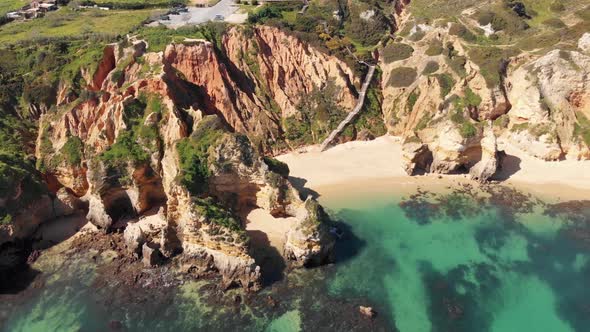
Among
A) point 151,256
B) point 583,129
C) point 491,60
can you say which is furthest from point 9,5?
point 583,129

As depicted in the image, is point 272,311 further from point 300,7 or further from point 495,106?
point 300,7

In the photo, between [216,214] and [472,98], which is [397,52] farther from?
[216,214]

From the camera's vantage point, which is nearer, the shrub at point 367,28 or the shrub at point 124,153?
the shrub at point 124,153

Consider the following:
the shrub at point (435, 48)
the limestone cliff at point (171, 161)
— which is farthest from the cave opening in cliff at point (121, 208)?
the shrub at point (435, 48)

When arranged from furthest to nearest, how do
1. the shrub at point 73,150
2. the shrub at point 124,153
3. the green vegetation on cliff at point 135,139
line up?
1. the shrub at point 73,150
2. the green vegetation on cliff at point 135,139
3. the shrub at point 124,153

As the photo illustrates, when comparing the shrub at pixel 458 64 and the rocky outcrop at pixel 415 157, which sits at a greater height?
the shrub at pixel 458 64

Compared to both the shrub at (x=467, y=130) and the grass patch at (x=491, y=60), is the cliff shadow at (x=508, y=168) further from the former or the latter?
the grass patch at (x=491, y=60)
